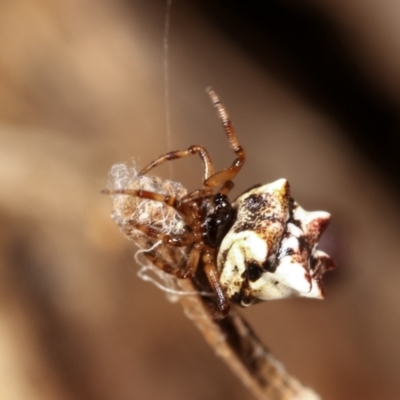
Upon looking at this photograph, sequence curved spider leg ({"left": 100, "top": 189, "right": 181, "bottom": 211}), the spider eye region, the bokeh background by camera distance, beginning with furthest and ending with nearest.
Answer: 1. the bokeh background
2. the spider eye region
3. curved spider leg ({"left": 100, "top": 189, "right": 181, "bottom": 211})

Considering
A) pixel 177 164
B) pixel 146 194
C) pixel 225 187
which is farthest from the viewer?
pixel 177 164

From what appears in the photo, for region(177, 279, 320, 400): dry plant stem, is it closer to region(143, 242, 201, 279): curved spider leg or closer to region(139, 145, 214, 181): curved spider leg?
region(143, 242, 201, 279): curved spider leg

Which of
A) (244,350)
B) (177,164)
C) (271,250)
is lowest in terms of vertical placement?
(244,350)

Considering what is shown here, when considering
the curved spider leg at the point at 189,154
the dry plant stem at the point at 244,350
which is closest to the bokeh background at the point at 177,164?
the dry plant stem at the point at 244,350

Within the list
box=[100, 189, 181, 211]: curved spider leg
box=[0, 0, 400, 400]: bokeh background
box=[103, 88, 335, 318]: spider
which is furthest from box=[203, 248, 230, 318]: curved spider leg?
box=[0, 0, 400, 400]: bokeh background

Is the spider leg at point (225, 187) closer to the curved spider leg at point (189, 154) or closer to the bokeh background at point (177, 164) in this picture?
the curved spider leg at point (189, 154)

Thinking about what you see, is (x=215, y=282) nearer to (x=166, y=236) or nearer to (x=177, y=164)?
(x=166, y=236)

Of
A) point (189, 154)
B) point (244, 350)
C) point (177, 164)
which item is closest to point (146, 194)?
point (189, 154)
